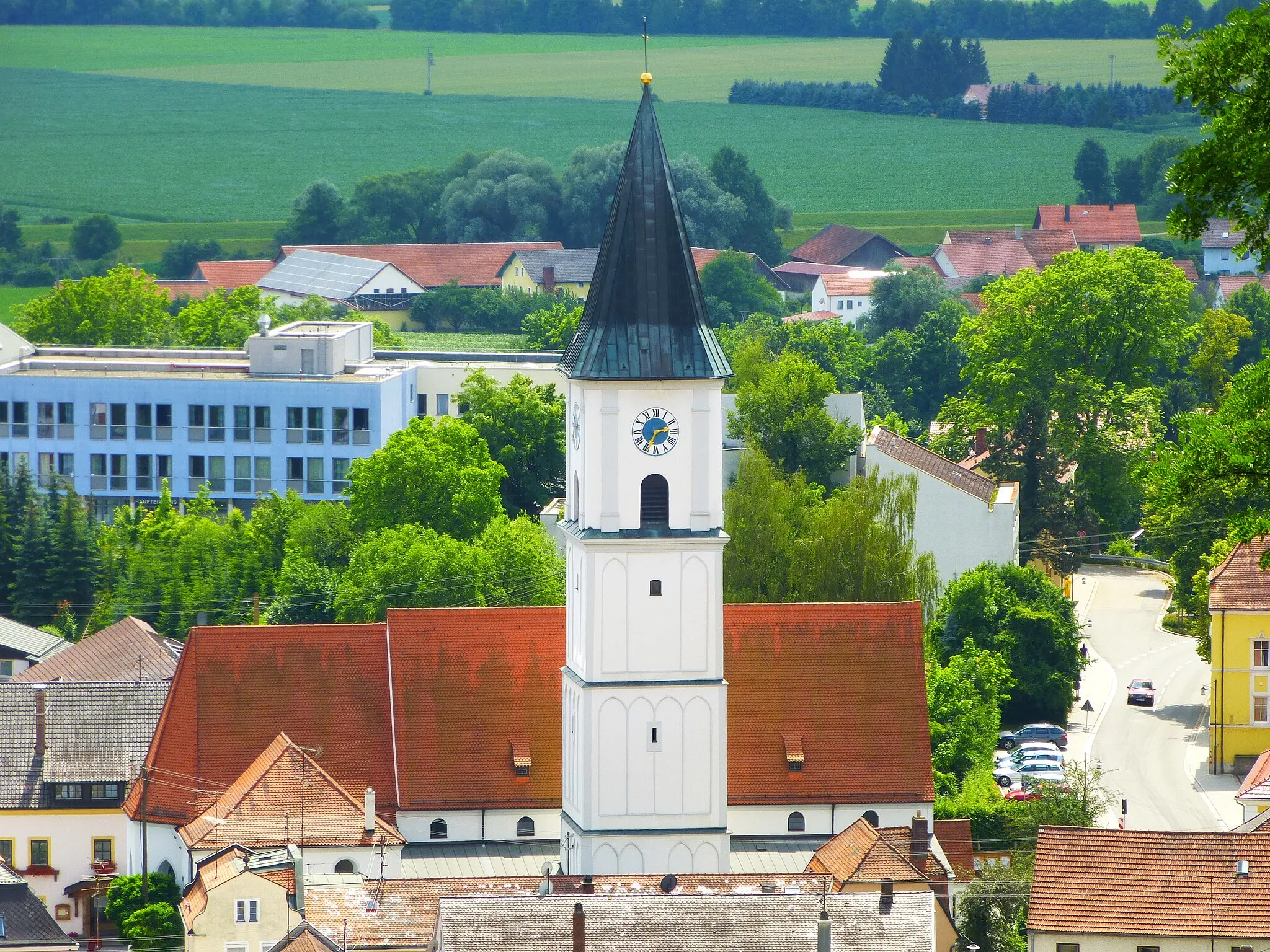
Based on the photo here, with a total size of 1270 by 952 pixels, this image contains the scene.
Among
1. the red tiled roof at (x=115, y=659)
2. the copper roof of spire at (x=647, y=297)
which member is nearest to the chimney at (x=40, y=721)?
the red tiled roof at (x=115, y=659)

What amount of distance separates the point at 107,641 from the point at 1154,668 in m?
31.4

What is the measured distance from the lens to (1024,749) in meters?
78.4

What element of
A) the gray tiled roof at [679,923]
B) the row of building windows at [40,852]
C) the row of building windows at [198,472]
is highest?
the row of building windows at [198,472]

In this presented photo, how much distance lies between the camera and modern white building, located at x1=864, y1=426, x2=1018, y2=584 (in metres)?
91.1

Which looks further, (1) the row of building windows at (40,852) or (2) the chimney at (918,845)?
(1) the row of building windows at (40,852)

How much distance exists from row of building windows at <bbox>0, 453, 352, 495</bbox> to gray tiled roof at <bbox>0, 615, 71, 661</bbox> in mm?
28253

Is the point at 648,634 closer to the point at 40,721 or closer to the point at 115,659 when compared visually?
the point at 40,721

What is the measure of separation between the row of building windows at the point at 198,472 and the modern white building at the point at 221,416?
0.06 meters

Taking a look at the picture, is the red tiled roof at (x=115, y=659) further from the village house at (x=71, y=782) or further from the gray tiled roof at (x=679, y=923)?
the gray tiled roof at (x=679, y=923)

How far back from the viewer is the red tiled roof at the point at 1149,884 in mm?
54062

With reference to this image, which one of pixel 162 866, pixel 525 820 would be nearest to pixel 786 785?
pixel 525 820

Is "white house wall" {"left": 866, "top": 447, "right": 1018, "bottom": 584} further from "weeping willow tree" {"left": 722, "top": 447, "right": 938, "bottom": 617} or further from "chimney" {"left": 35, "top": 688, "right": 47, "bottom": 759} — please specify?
"chimney" {"left": 35, "top": 688, "right": 47, "bottom": 759}

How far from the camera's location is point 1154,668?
9050cm

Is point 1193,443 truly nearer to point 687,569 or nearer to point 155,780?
point 687,569
